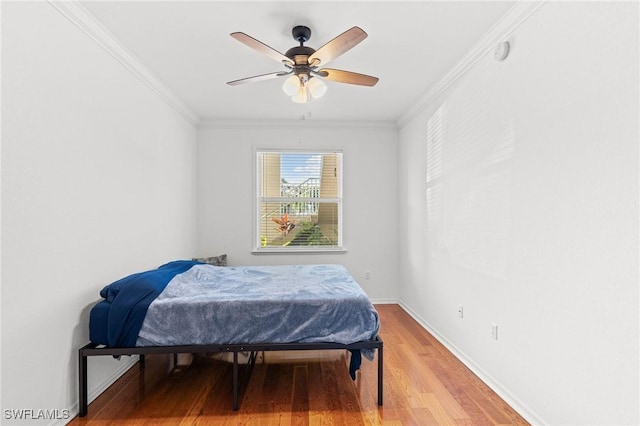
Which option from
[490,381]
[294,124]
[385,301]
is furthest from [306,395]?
[294,124]

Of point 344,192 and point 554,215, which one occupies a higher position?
point 344,192

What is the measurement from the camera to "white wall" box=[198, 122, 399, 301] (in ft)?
15.2

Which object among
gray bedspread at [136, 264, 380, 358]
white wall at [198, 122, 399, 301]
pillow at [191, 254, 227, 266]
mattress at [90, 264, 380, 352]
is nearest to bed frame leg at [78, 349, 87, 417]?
mattress at [90, 264, 380, 352]

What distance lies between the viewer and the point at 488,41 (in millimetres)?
2414

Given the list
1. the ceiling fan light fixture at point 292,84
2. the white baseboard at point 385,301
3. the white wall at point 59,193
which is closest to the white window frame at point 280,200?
the white baseboard at point 385,301

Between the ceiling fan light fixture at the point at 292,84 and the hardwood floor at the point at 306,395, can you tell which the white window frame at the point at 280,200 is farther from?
the ceiling fan light fixture at the point at 292,84

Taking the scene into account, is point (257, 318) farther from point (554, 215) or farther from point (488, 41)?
point (488, 41)

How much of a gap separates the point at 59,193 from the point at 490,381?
3.05m

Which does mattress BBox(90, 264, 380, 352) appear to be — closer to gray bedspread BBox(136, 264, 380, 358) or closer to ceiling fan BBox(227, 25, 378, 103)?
gray bedspread BBox(136, 264, 380, 358)

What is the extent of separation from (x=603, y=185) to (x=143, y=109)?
3.31 metres

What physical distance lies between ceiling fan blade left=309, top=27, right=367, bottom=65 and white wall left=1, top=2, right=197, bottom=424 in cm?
150

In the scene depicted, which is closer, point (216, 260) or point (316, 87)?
point (316, 87)

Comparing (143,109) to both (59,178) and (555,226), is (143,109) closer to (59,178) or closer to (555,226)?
(59,178)

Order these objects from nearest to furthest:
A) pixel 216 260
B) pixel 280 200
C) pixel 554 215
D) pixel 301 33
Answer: pixel 554 215
pixel 301 33
pixel 216 260
pixel 280 200
